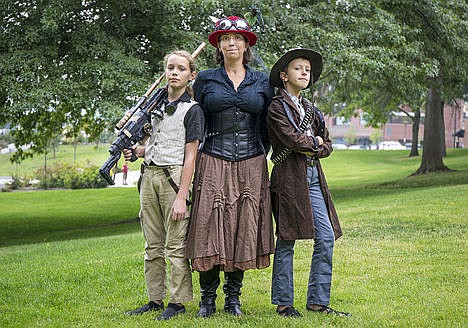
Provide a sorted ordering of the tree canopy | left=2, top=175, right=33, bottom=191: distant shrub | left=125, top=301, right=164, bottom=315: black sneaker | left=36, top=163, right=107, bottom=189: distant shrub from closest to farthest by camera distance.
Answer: left=125, top=301, right=164, bottom=315: black sneaker → the tree canopy → left=2, top=175, right=33, bottom=191: distant shrub → left=36, top=163, right=107, bottom=189: distant shrub

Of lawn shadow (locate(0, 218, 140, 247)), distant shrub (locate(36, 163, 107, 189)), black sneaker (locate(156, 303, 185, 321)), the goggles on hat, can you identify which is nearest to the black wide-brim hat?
the goggles on hat

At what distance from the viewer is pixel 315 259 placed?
18.1 ft

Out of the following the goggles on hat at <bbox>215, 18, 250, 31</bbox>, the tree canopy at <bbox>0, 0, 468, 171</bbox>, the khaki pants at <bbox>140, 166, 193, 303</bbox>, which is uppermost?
the tree canopy at <bbox>0, 0, 468, 171</bbox>

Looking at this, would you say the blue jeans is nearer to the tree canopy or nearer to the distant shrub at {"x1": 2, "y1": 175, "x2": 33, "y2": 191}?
the tree canopy

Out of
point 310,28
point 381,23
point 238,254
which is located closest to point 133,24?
point 310,28

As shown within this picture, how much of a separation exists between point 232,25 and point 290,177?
4.09 feet

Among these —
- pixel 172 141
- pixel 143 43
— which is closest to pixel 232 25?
pixel 172 141

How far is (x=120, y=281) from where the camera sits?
7.45 meters

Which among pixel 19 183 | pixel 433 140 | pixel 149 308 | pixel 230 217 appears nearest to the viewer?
pixel 230 217

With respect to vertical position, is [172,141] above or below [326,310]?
above

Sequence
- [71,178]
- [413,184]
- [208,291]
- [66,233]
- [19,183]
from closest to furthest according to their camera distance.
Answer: [208,291], [66,233], [413,184], [71,178], [19,183]

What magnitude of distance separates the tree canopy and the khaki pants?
7.23m

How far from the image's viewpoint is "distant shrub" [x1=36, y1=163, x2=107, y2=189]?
1278 inches

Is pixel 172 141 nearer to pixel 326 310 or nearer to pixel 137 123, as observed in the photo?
pixel 137 123
